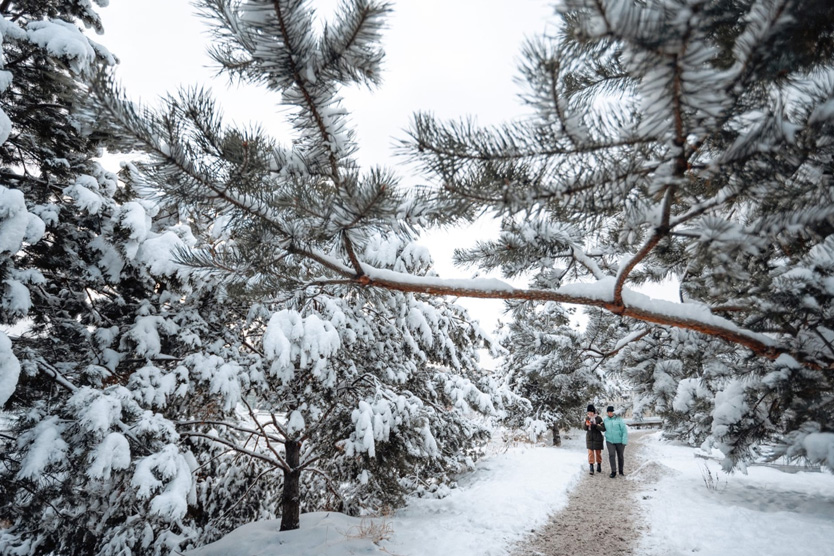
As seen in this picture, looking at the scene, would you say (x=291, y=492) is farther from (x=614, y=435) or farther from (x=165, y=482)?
(x=614, y=435)

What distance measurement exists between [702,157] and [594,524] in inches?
237

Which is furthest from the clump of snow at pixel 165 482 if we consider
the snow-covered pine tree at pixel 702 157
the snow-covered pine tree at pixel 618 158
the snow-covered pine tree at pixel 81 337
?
the snow-covered pine tree at pixel 702 157

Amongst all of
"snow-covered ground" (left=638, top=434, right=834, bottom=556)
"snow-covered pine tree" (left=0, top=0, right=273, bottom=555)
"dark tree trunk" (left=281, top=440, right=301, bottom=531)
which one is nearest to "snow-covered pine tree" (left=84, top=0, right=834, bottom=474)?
"snow-covered pine tree" (left=0, top=0, right=273, bottom=555)

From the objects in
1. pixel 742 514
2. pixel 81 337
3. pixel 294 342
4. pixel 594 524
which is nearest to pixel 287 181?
pixel 294 342

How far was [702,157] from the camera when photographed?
74.9 inches

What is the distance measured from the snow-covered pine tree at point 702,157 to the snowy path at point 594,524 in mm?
3814

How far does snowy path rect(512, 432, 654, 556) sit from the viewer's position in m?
4.90

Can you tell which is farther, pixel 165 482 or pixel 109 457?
pixel 165 482

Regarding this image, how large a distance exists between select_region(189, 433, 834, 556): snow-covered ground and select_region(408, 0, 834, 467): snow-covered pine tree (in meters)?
3.86

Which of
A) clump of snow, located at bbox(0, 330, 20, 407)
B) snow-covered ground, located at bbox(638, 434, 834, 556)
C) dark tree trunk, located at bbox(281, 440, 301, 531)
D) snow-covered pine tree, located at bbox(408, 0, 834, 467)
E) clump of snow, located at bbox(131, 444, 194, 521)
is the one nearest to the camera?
snow-covered pine tree, located at bbox(408, 0, 834, 467)

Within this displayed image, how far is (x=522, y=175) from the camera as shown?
→ 1562mm

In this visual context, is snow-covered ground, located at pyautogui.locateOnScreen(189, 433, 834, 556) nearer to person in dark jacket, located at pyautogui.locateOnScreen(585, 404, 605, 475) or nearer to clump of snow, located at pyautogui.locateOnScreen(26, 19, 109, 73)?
person in dark jacket, located at pyautogui.locateOnScreen(585, 404, 605, 475)

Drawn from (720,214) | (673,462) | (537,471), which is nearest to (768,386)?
(720,214)

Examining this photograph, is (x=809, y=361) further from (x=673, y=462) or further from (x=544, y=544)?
(x=673, y=462)
